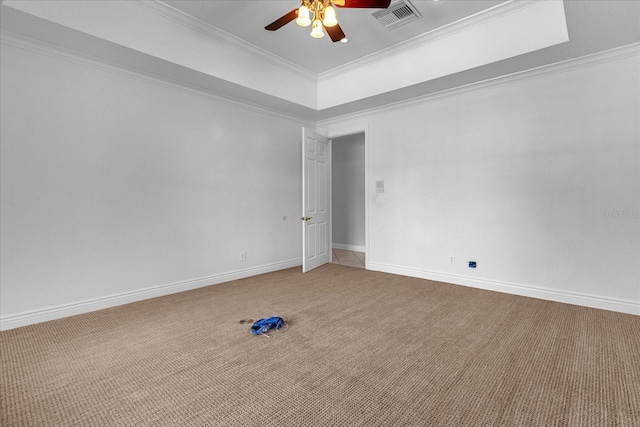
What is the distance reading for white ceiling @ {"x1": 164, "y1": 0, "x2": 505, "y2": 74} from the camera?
3.16 meters

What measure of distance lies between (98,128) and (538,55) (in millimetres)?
4947

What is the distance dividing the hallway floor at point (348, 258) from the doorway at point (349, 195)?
0.08ft

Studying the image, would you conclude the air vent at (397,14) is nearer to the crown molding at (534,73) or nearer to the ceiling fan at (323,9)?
the ceiling fan at (323,9)

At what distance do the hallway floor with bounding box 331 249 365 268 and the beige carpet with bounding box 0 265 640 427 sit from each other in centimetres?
235

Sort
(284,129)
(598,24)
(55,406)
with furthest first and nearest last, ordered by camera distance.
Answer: (284,129) < (598,24) < (55,406)

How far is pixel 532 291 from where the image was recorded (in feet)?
12.2

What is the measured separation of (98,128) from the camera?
10.9ft

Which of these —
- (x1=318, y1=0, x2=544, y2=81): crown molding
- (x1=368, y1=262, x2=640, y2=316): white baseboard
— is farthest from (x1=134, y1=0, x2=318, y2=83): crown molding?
(x1=368, y1=262, x2=640, y2=316): white baseboard

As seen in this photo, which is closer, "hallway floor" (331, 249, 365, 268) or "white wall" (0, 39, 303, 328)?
"white wall" (0, 39, 303, 328)

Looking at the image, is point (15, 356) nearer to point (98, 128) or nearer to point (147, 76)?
point (98, 128)

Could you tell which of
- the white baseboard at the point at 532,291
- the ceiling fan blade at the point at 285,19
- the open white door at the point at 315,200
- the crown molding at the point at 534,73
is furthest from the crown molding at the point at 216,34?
the white baseboard at the point at 532,291

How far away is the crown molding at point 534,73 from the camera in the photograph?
126 inches

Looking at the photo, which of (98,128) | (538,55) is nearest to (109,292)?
(98,128)

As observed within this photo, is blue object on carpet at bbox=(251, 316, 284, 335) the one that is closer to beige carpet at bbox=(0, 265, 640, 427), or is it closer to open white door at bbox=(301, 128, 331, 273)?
beige carpet at bbox=(0, 265, 640, 427)
